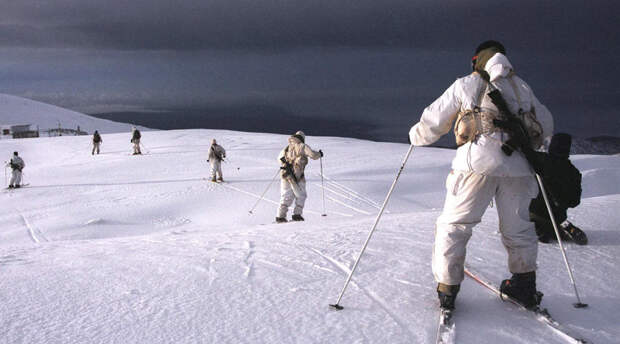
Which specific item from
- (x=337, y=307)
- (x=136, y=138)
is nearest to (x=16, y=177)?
(x=136, y=138)

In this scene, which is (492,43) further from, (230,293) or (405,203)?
(405,203)

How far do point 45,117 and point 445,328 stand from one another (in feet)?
315

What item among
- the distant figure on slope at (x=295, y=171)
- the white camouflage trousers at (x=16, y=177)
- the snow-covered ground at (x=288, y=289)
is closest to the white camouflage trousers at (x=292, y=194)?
the distant figure on slope at (x=295, y=171)

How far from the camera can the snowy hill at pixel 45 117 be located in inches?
3219

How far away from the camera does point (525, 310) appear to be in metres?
3.23

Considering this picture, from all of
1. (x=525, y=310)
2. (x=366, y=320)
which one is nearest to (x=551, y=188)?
(x=525, y=310)

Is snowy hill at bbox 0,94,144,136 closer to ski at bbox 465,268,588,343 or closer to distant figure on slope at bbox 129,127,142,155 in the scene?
distant figure on slope at bbox 129,127,142,155

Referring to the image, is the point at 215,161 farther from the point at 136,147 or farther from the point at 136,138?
the point at 136,147

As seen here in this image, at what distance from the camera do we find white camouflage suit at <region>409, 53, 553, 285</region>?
2.99 meters

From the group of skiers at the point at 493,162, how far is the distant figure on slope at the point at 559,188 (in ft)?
0.04

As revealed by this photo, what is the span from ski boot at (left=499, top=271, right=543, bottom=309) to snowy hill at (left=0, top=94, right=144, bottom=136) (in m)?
88.0

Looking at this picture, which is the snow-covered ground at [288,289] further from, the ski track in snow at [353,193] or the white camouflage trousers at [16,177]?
A: the white camouflage trousers at [16,177]

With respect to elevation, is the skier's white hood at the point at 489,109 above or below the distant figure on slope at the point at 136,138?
above

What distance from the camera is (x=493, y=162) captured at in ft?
9.64
